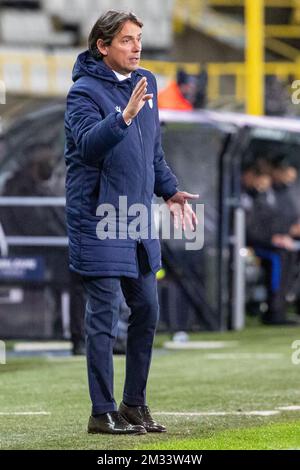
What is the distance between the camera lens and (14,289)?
47.5 ft

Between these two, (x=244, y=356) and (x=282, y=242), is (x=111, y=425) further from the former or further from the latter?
(x=282, y=242)

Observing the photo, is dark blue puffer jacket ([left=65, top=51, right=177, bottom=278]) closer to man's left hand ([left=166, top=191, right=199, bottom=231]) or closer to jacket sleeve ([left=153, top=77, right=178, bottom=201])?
jacket sleeve ([left=153, top=77, right=178, bottom=201])

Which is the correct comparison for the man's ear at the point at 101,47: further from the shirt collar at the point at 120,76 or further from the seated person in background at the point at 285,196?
the seated person in background at the point at 285,196

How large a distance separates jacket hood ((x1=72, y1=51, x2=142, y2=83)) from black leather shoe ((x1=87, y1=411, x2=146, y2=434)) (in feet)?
4.96

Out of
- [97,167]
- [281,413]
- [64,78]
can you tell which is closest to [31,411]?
Answer: [281,413]

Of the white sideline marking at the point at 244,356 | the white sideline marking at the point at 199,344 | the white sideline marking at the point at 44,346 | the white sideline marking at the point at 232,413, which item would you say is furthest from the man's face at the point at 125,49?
the white sideline marking at the point at 199,344

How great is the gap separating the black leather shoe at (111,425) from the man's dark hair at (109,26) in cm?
163

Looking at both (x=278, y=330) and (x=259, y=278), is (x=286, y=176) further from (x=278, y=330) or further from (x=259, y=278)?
(x=278, y=330)

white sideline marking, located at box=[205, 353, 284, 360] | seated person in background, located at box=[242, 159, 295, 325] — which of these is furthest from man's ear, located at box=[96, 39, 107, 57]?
seated person in background, located at box=[242, 159, 295, 325]

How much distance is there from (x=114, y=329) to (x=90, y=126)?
94 centimetres

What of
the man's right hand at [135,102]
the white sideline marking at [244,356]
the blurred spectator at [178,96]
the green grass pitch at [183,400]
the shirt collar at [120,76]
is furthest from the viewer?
the blurred spectator at [178,96]

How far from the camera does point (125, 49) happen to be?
6906 mm

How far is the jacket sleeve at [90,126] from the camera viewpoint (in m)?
6.60

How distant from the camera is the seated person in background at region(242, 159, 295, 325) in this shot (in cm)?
1744
